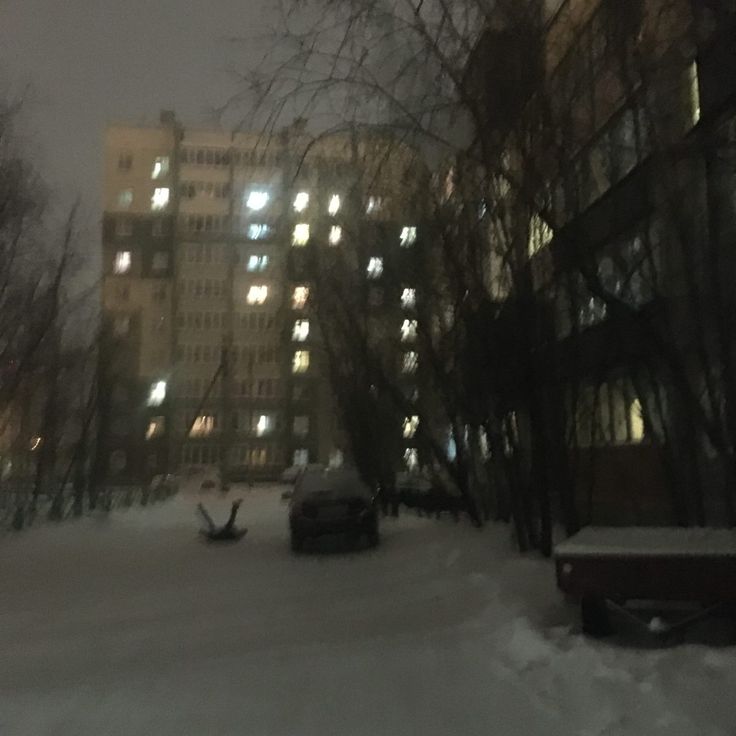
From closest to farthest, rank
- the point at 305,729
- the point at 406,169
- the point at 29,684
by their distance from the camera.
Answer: the point at 305,729 → the point at 29,684 → the point at 406,169

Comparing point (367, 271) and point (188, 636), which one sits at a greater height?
point (367, 271)

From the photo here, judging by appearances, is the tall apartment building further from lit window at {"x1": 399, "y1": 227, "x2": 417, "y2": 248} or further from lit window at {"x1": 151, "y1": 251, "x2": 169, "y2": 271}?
lit window at {"x1": 399, "y1": 227, "x2": 417, "y2": 248}

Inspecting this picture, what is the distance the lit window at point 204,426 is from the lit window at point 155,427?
242cm

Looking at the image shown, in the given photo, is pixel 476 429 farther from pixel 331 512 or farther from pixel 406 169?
pixel 406 169

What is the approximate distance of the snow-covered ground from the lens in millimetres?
5949

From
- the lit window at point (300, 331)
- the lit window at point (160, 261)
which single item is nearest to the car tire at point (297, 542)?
the lit window at point (300, 331)

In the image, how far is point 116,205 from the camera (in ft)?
246

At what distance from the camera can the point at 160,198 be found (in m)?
75.4

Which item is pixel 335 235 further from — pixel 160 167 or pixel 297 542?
pixel 160 167

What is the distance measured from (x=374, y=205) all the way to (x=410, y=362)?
6.07 metres

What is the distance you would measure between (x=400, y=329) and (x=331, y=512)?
390 centimetres

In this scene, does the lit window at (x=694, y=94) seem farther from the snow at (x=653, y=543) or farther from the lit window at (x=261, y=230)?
the lit window at (x=261, y=230)

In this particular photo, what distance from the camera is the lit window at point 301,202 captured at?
17.4 m

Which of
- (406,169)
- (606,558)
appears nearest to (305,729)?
(606,558)
